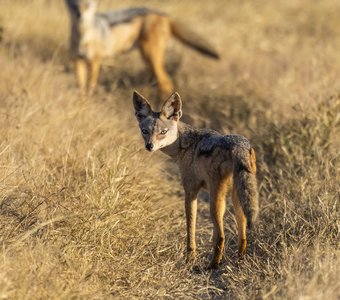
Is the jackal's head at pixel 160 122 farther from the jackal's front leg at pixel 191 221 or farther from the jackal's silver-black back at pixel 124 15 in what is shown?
the jackal's silver-black back at pixel 124 15

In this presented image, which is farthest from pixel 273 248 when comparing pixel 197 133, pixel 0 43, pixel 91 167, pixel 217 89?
pixel 0 43

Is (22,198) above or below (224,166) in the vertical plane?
below

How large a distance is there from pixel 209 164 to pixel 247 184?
576mm

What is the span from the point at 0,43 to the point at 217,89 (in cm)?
304

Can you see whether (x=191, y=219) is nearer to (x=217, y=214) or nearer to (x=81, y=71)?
(x=217, y=214)

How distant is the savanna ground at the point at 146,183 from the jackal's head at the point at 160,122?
37 cm

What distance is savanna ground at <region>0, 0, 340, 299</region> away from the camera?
5387 mm

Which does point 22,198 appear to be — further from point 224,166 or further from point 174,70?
point 174,70

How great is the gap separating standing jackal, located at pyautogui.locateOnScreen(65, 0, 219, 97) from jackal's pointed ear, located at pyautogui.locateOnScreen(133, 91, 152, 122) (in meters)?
3.94

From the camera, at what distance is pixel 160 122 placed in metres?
6.45

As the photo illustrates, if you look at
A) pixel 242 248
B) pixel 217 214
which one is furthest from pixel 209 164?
pixel 242 248

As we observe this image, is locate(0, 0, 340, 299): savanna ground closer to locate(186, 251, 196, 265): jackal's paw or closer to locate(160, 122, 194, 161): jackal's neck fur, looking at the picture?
locate(186, 251, 196, 265): jackal's paw

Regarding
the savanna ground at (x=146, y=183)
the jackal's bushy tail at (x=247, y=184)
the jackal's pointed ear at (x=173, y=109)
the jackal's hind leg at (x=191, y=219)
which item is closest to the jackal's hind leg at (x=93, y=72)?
the savanna ground at (x=146, y=183)

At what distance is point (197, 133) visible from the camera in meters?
6.50
